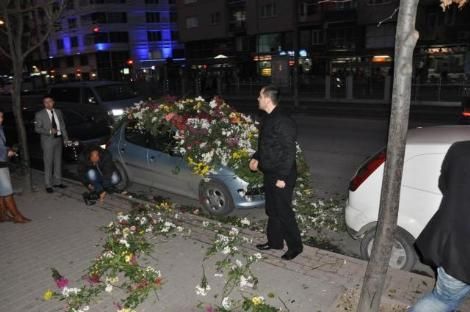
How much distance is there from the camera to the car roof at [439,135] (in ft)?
14.6

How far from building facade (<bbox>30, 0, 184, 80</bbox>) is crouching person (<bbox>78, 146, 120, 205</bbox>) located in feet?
191

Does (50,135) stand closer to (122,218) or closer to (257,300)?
(122,218)

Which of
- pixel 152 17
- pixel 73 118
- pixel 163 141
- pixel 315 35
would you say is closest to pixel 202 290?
pixel 163 141

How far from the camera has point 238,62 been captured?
4869cm

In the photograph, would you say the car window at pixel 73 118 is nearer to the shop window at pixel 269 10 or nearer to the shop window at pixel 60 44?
the shop window at pixel 269 10

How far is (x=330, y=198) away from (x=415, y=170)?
3.31m

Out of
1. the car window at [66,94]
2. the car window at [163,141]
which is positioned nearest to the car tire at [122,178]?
the car window at [163,141]

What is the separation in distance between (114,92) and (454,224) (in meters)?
13.4

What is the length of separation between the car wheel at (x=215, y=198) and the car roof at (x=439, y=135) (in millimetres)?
2989

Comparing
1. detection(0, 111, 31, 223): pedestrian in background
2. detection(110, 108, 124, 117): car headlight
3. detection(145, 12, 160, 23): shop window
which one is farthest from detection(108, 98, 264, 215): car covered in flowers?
detection(145, 12, 160, 23): shop window

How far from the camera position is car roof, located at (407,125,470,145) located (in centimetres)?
445

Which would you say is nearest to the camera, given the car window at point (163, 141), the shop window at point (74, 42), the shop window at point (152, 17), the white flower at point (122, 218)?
the white flower at point (122, 218)

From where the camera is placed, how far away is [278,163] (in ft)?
15.4

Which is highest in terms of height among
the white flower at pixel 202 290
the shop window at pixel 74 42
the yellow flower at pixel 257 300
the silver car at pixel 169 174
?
the shop window at pixel 74 42
